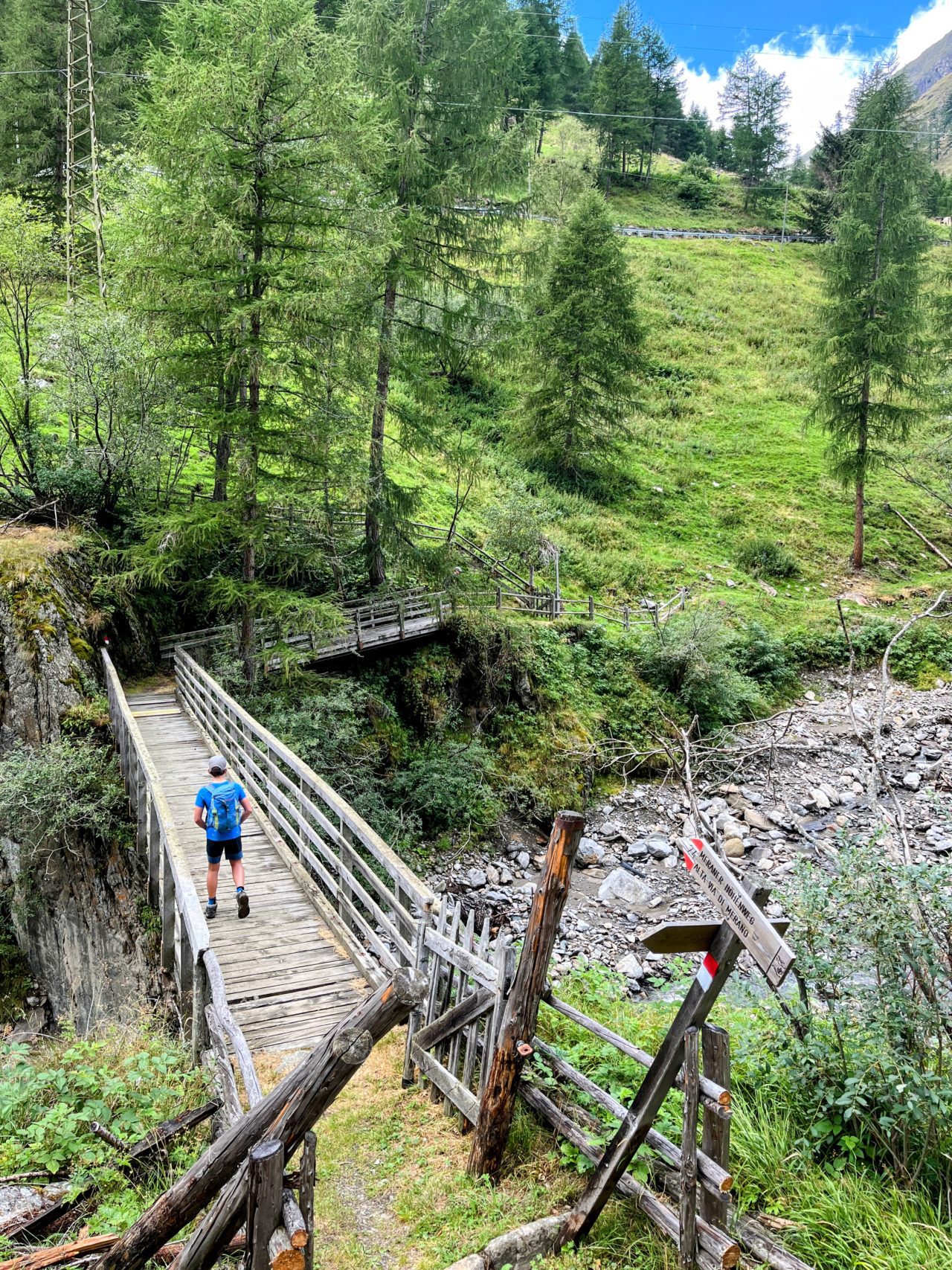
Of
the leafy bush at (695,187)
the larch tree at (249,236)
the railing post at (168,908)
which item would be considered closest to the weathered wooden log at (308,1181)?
the railing post at (168,908)

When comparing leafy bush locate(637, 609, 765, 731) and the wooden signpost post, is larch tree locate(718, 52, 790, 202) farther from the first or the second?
the wooden signpost post

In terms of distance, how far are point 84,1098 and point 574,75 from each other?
92.8m

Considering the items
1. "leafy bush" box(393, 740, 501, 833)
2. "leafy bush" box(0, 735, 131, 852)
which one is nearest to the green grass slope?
"leafy bush" box(393, 740, 501, 833)

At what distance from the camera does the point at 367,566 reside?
1877 centimetres

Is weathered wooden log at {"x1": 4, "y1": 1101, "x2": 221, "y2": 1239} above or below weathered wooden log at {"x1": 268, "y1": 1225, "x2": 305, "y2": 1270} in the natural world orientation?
below

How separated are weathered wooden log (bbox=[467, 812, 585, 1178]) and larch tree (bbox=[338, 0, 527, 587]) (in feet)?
42.7

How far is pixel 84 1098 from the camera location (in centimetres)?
584

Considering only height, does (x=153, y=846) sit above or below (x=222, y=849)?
below

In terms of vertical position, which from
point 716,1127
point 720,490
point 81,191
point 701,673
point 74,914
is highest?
point 81,191

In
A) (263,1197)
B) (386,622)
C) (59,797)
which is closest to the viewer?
(263,1197)

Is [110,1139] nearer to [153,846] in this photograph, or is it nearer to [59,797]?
[153,846]

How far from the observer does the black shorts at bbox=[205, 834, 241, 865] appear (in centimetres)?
803

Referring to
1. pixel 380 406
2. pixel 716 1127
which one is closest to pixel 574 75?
pixel 380 406

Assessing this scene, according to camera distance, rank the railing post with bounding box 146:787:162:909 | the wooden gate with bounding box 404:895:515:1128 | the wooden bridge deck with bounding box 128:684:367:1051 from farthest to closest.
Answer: the railing post with bounding box 146:787:162:909, the wooden bridge deck with bounding box 128:684:367:1051, the wooden gate with bounding box 404:895:515:1128
